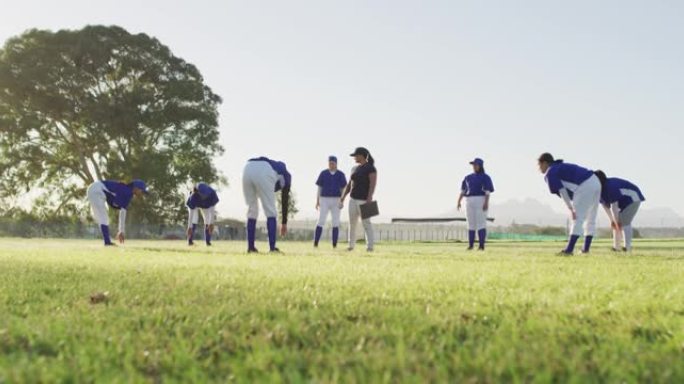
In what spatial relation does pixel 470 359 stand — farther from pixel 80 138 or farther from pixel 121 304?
pixel 80 138

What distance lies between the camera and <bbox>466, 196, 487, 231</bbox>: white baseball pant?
15.0 metres

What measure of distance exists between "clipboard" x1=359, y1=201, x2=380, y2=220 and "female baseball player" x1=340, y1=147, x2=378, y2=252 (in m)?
0.12

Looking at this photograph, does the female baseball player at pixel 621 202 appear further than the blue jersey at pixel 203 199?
No

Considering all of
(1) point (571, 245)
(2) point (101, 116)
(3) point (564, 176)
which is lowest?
(1) point (571, 245)

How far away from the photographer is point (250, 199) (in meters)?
10.9

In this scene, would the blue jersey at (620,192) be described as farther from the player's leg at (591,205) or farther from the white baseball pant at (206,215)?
the white baseball pant at (206,215)

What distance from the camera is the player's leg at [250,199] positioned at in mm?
10672

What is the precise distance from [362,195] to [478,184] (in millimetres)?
3418

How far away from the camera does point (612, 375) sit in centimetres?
195

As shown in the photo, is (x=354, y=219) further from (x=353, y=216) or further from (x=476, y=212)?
(x=476, y=212)

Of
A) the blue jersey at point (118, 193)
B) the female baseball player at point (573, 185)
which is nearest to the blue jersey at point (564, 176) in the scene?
the female baseball player at point (573, 185)

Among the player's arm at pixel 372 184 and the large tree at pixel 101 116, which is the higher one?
the large tree at pixel 101 116

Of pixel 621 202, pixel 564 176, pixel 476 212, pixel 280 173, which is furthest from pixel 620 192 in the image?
pixel 280 173

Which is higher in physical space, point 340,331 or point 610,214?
point 610,214
